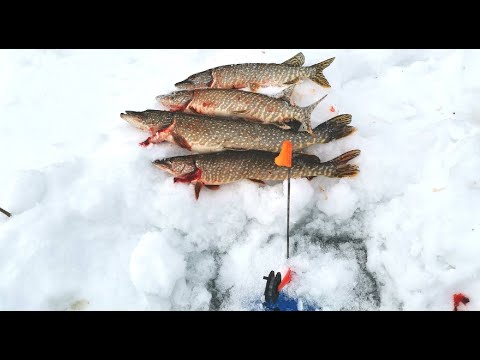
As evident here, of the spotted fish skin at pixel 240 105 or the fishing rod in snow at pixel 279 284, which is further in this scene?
the spotted fish skin at pixel 240 105

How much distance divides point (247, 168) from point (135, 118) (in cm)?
126

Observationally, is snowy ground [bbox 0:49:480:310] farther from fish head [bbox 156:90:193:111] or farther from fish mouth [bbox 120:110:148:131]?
fish head [bbox 156:90:193:111]

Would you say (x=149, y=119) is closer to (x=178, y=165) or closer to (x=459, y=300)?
(x=178, y=165)

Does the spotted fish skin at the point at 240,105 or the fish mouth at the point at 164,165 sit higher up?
the spotted fish skin at the point at 240,105

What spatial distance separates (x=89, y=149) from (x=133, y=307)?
171 cm

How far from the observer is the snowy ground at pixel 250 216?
2898mm

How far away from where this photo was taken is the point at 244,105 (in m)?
3.77

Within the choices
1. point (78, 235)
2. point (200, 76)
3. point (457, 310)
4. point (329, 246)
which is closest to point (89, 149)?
point (78, 235)

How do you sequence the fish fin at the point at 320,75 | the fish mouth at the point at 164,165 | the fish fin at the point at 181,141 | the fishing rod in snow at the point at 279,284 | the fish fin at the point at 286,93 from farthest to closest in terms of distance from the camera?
the fish fin at the point at 320,75 < the fish fin at the point at 286,93 < the fish fin at the point at 181,141 < the fish mouth at the point at 164,165 < the fishing rod in snow at the point at 279,284

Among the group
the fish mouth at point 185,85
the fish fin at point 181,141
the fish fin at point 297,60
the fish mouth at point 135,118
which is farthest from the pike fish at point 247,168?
the fish fin at point 297,60

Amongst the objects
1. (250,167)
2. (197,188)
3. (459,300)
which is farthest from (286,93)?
(459,300)

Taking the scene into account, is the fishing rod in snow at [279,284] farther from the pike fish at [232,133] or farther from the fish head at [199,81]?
the fish head at [199,81]

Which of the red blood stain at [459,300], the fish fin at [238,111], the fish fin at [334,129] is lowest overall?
the red blood stain at [459,300]

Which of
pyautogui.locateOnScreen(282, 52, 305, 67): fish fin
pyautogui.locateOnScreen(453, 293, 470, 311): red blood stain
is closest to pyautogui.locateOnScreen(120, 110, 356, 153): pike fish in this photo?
pyautogui.locateOnScreen(282, 52, 305, 67): fish fin
